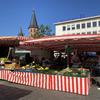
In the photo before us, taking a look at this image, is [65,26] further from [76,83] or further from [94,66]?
[76,83]

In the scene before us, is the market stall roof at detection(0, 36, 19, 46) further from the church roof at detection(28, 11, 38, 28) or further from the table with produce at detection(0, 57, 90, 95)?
the church roof at detection(28, 11, 38, 28)

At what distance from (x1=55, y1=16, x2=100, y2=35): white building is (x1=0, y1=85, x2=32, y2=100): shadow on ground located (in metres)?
60.4

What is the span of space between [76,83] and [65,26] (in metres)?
71.3

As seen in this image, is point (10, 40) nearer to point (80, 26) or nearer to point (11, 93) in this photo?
point (11, 93)

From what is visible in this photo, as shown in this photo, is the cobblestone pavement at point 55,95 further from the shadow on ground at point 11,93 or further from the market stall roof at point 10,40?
the market stall roof at point 10,40

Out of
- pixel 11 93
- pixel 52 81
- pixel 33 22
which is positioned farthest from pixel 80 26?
pixel 11 93

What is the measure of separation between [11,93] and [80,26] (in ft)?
223

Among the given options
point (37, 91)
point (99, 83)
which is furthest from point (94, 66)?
point (37, 91)

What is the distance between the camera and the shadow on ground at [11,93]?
395 inches

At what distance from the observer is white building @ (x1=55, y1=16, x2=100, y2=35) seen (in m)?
73.0

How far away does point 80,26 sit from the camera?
77.1 m

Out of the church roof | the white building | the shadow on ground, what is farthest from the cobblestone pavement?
the church roof

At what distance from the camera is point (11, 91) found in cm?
1138

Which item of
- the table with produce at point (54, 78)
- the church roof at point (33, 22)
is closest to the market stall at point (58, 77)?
the table with produce at point (54, 78)
